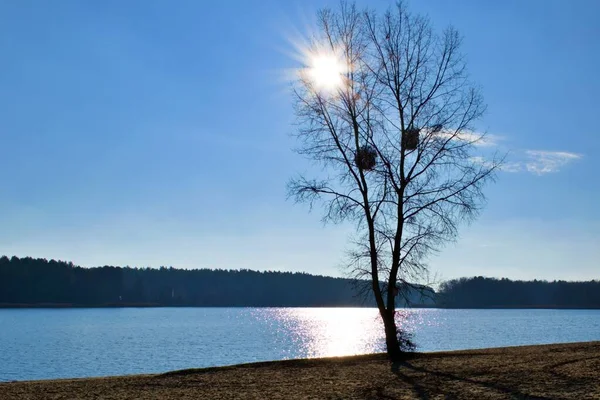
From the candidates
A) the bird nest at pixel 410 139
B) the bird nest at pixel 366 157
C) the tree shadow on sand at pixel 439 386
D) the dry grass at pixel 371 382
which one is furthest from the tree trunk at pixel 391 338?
the bird nest at pixel 410 139

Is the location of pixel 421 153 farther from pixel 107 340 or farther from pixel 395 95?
pixel 107 340

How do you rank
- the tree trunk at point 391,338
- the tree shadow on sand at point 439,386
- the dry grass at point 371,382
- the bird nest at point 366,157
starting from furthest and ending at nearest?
the bird nest at point 366,157 < the tree trunk at point 391,338 < the dry grass at point 371,382 < the tree shadow on sand at point 439,386

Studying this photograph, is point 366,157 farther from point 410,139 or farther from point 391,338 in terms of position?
point 391,338

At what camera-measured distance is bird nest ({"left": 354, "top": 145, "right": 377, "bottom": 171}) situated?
20.8 meters

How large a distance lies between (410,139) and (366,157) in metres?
1.61

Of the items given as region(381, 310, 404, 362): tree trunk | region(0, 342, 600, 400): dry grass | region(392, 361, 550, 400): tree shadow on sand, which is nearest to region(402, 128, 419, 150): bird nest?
region(381, 310, 404, 362): tree trunk

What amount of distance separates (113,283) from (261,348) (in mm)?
143687

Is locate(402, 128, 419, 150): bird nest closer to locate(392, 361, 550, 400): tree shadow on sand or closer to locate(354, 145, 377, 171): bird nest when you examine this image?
locate(354, 145, 377, 171): bird nest

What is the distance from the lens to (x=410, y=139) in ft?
67.1

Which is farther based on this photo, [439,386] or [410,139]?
[410,139]

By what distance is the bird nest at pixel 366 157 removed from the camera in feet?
68.1

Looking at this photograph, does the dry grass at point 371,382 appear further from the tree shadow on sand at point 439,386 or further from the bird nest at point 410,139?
the bird nest at point 410,139

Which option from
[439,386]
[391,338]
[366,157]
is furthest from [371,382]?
[366,157]

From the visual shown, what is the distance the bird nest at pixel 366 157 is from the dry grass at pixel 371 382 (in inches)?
263
